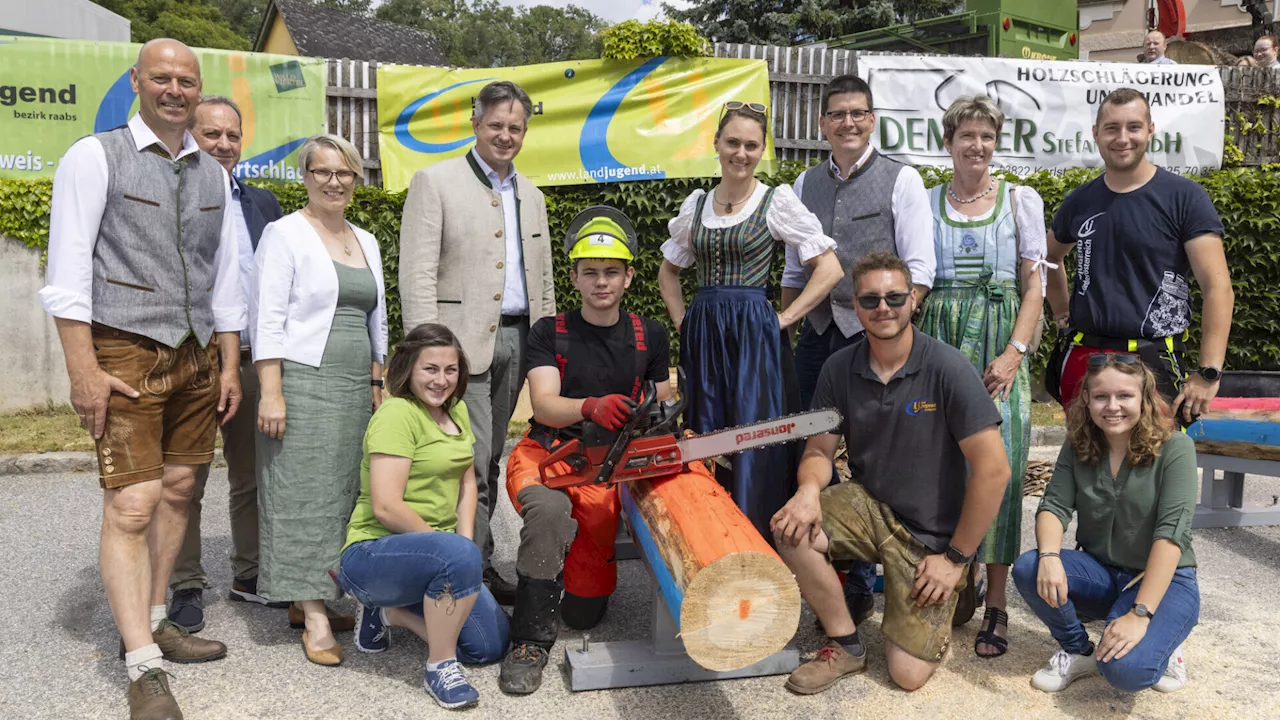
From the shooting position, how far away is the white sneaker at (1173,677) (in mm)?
3285

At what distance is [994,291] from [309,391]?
2.68 meters

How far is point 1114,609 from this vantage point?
128 inches

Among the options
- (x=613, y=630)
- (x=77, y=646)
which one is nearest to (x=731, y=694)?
(x=613, y=630)

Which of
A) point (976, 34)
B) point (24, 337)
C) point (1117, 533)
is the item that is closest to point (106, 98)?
point (24, 337)

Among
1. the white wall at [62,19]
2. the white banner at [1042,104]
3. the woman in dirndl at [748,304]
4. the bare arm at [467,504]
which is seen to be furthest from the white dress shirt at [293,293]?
the white wall at [62,19]

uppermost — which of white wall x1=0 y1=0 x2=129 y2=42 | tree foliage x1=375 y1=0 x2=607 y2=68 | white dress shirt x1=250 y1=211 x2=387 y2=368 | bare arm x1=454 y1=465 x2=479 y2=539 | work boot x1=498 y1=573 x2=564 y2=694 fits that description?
tree foliage x1=375 y1=0 x2=607 y2=68

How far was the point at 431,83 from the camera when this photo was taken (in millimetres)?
7613

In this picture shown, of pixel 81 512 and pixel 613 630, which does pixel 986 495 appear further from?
pixel 81 512

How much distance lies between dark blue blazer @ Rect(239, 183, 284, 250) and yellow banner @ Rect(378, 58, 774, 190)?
3.45m

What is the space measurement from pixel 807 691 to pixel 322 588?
1828 millimetres

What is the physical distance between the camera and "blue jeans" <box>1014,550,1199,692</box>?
3068mm

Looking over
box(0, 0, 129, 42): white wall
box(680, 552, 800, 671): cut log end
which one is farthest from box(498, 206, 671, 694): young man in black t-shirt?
box(0, 0, 129, 42): white wall

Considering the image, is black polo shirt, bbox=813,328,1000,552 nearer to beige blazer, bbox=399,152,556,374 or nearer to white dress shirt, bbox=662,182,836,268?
white dress shirt, bbox=662,182,836,268

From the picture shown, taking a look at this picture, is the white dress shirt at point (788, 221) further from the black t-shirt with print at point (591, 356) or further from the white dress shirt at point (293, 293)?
the white dress shirt at point (293, 293)
